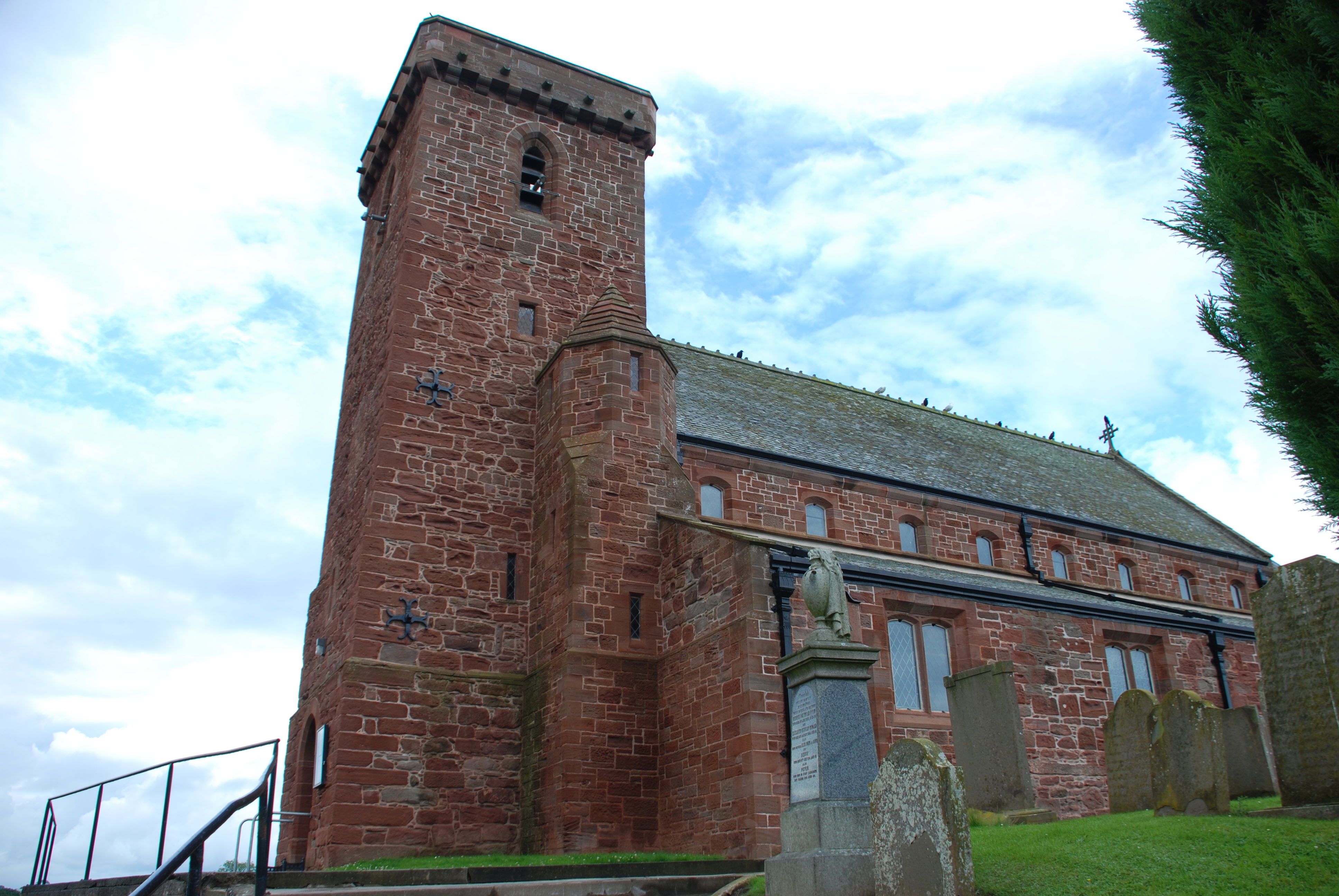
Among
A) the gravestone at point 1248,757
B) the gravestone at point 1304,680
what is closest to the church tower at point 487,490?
the gravestone at point 1248,757

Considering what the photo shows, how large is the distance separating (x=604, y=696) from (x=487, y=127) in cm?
1318

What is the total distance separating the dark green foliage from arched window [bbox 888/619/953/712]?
9.93 metres

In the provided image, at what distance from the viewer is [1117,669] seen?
19.5 m

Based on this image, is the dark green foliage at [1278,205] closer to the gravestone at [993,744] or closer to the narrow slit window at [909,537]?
the gravestone at [993,744]

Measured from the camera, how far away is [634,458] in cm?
1773

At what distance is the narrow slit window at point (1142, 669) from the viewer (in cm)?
1967

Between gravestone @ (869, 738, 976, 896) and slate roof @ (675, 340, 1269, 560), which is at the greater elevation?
slate roof @ (675, 340, 1269, 560)

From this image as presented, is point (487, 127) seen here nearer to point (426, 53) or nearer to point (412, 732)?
point (426, 53)

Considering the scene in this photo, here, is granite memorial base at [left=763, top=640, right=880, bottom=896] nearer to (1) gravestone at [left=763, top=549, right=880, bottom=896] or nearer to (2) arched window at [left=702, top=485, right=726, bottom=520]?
(1) gravestone at [left=763, top=549, right=880, bottom=896]

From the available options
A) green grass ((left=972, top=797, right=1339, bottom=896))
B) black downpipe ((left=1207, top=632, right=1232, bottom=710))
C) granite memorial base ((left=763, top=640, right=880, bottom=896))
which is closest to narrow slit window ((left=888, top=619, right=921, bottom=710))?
granite memorial base ((left=763, top=640, right=880, bottom=896))

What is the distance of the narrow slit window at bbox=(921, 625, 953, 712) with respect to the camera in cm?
1703

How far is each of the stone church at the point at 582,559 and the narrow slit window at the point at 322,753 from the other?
0.27ft

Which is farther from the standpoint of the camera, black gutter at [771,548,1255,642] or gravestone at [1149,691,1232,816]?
black gutter at [771,548,1255,642]

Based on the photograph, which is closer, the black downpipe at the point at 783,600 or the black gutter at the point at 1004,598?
the black downpipe at the point at 783,600
